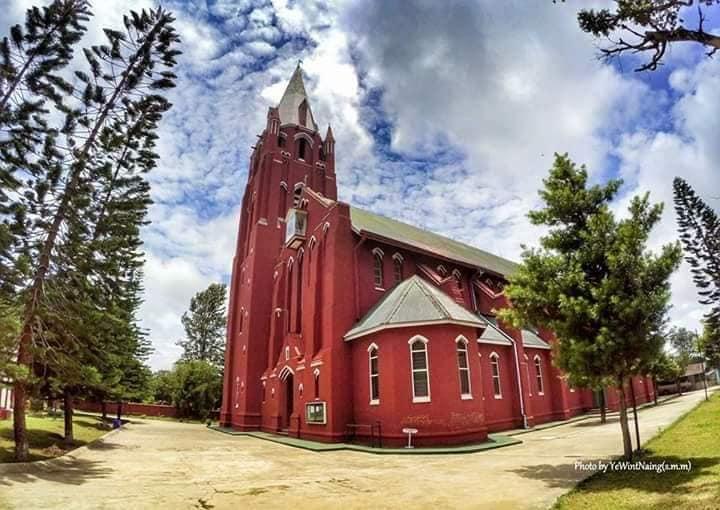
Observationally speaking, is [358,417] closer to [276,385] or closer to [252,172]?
[276,385]

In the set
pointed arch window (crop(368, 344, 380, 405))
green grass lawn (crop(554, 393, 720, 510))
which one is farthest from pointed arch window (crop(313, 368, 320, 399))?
green grass lawn (crop(554, 393, 720, 510))

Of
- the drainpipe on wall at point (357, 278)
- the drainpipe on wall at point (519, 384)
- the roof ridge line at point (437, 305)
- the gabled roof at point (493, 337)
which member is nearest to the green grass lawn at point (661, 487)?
the roof ridge line at point (437, 305)

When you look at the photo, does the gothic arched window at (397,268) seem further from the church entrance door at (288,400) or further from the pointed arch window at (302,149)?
the pointed arch window at (302,149)

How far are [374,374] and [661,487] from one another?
12.0 meters

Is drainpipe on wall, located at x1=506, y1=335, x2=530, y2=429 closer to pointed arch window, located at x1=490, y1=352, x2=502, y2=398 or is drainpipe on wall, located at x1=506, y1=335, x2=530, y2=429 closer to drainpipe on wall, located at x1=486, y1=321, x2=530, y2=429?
drainpipe on wall, located at x1=486, y1=321, x2=530, y2=429

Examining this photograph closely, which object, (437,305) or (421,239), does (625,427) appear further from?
(421,239)

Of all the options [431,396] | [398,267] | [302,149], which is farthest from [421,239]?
[431,396]

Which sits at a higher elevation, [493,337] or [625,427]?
[493,337]

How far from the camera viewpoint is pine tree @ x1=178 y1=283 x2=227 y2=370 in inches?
2397

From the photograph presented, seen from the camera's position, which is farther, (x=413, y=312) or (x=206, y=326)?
(x=206, y=326)

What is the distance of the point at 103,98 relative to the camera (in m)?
14.3

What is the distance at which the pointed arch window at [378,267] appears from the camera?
2311 centimetres

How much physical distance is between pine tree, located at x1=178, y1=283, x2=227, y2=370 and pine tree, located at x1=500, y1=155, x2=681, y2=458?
55636 mm

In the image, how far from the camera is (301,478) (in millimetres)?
10602
